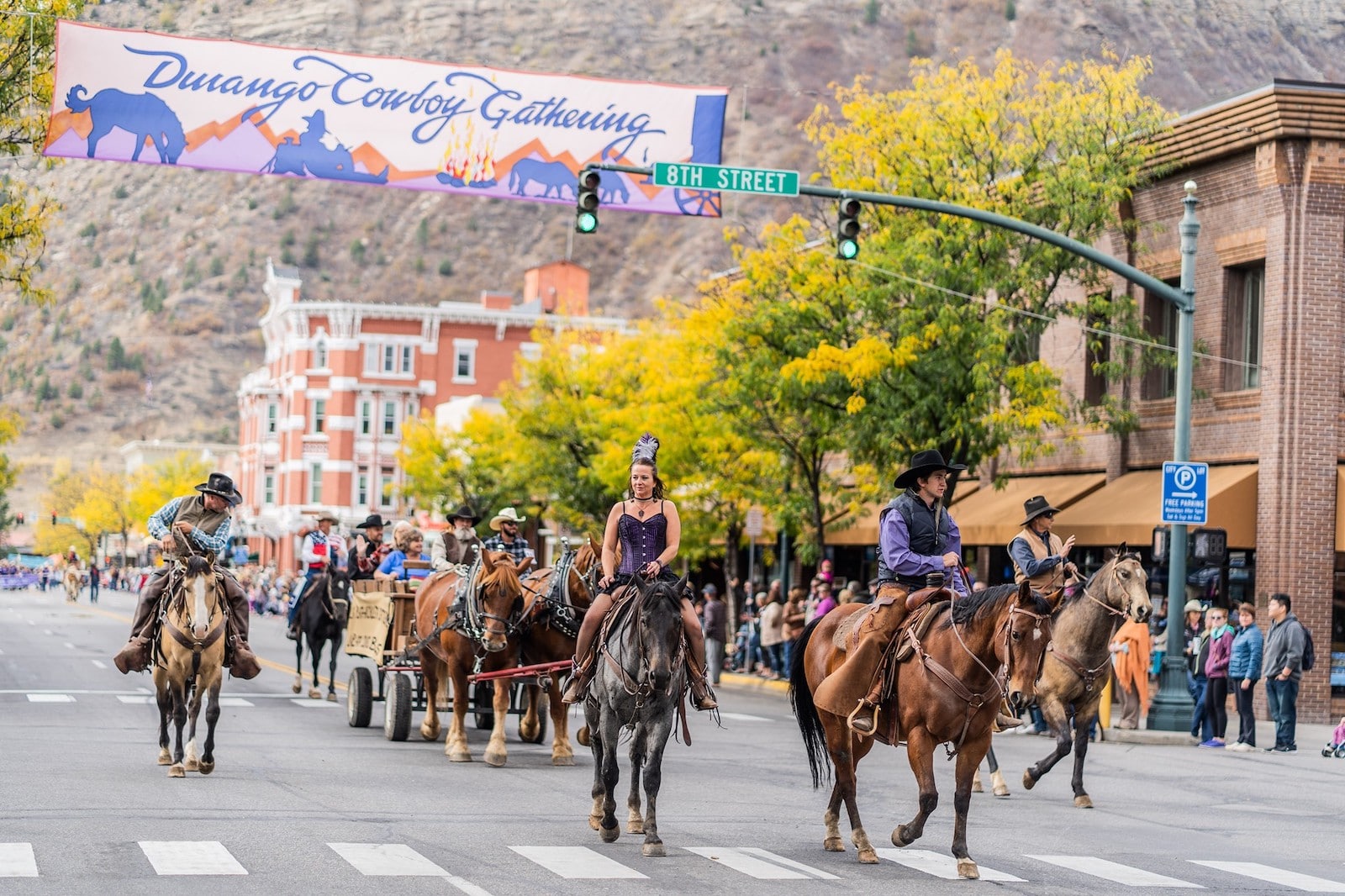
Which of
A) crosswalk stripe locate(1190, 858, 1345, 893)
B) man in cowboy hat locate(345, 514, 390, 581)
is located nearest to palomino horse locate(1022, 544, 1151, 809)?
crosswalk stripe locate(1190, 858, 1345, 893)

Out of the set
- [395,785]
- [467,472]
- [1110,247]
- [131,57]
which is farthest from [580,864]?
[467,472]

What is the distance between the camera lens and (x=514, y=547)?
2019 centimetres

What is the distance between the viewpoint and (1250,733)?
2491cm

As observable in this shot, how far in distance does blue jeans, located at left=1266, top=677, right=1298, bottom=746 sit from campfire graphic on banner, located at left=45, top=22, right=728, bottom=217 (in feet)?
34.9

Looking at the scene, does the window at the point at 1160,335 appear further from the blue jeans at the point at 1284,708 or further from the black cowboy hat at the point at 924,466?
the black cowboy hat at the point at 924,466

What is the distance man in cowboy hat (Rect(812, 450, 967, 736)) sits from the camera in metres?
12.5

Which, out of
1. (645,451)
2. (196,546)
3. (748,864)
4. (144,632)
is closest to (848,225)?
(196,546)

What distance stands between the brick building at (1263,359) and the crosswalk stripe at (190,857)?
2164 centimetres

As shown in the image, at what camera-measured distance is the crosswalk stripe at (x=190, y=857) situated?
10.8m

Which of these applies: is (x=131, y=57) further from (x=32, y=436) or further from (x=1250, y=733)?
(x=32, y=436)

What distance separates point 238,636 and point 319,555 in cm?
940

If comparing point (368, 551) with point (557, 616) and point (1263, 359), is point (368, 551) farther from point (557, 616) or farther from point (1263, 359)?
point (1263, 359)

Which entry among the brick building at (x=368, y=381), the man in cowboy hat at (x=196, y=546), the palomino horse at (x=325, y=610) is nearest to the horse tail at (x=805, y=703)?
the man in cowboy hat at (x=196, y=546)

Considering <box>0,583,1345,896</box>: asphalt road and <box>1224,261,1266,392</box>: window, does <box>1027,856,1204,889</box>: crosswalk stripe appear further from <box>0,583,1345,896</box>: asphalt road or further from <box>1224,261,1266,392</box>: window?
<box>1224,261,1266,392</box>: window
